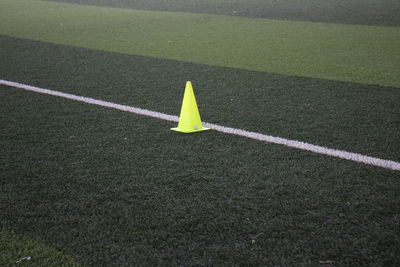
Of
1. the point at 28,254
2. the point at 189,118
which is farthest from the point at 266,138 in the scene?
the point at 28,254

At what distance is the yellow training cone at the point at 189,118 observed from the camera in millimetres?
4672

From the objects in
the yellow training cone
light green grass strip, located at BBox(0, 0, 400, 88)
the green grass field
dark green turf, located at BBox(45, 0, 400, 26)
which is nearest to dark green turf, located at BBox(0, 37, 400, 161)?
the green grass field

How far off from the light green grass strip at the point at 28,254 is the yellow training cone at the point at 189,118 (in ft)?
6.90

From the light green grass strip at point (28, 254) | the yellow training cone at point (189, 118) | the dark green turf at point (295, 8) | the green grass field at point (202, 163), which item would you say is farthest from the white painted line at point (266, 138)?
the dark green turf at point (295, 8)

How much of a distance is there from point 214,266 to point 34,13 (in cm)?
1605

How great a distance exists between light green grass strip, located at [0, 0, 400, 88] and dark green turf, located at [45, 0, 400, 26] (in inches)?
45.2

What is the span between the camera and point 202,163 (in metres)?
3.93

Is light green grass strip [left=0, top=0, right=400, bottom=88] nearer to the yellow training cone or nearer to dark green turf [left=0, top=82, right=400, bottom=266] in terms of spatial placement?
the yellow training cone

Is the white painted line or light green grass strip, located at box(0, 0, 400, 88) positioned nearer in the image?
the white painted line

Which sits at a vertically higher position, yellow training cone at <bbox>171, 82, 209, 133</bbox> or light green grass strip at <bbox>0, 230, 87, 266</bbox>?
yellow training cone at <bbox>171, 82, 209, 133</bbox>

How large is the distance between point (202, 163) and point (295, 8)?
46.9 feet

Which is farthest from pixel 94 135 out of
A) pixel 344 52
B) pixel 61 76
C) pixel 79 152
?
pixel 344 52

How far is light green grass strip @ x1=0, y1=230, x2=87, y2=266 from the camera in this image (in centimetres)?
259

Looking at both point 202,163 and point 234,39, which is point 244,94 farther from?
point 234,39
